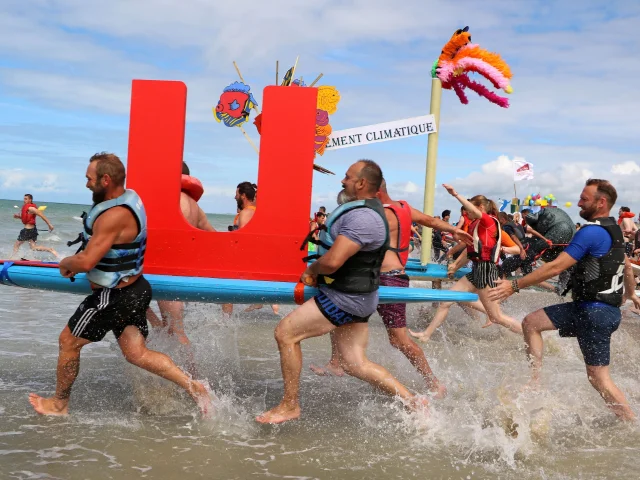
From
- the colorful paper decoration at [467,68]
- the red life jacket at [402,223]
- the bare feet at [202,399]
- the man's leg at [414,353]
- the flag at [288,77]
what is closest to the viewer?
the bare feet at [202,399]

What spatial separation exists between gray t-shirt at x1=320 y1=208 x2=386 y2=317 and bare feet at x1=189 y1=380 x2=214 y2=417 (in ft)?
3.46

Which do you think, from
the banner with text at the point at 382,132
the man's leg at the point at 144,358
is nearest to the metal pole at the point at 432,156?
the banner with text at the point at 382,132

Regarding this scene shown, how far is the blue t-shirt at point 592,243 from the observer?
462 centimetres

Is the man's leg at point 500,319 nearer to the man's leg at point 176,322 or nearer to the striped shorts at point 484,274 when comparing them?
the striped shorts at point 484,274

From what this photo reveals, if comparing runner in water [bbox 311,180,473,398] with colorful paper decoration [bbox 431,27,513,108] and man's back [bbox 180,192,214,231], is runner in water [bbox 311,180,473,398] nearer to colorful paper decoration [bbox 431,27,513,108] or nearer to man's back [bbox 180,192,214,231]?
man's back [bbox 180,192,214,231]

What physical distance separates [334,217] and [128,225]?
4.09 feet

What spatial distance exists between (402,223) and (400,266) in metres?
0.36

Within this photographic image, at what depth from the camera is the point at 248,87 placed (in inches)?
304

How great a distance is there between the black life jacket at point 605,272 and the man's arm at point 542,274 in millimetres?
149

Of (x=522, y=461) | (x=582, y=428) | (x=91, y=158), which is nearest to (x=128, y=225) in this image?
(x=91, y=158)

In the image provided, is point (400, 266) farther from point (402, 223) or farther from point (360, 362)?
point (360, 362)

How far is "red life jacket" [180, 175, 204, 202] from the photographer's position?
5.77 m

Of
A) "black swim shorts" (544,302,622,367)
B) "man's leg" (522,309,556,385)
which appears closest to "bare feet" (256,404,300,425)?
"man's leg" (522,309,556,385)

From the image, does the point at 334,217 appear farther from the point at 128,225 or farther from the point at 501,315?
the point at 501,315
